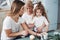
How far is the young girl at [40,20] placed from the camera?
7.18 ft

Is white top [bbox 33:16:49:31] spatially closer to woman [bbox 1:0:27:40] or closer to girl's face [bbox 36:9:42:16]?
girl's face [bbox 36:9:42:16]

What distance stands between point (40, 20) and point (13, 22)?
15.5 inches

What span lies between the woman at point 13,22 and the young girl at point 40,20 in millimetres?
226

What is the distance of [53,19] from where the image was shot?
224cm

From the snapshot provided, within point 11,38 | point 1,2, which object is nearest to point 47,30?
point 11,38

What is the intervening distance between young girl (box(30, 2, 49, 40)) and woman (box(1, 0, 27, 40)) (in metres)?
0.23

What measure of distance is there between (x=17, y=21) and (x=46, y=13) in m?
0.43

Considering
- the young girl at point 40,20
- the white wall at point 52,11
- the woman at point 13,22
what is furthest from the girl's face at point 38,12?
the woman at point 13,22

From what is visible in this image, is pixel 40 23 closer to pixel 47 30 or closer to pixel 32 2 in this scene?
pixel 47 30

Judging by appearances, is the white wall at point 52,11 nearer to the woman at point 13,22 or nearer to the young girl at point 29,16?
the young girl at point 29,16

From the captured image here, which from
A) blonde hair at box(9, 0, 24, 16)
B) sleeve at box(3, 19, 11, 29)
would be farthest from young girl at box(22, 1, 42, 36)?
sleeve at box(3, 19, 11, 29)

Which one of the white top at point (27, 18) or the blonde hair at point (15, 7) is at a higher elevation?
the blonde hair at point (15, 7)

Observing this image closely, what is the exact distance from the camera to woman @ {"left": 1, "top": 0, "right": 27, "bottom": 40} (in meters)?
2.05

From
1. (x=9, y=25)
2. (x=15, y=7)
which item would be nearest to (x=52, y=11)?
(x=15, y=7)
